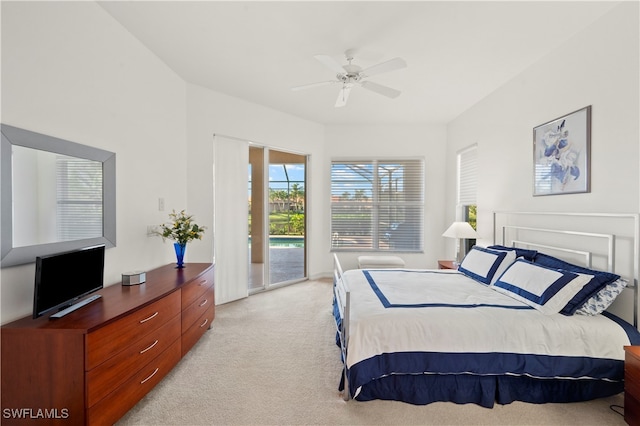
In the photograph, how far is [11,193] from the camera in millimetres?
1721

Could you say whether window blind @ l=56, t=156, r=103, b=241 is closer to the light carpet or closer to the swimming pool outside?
the light carpet

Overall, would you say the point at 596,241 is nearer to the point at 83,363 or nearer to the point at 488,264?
the point at 488,264

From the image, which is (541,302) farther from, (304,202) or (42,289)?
(304,202)

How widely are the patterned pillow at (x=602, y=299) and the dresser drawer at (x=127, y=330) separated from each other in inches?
117

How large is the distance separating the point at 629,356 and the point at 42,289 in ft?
11.0

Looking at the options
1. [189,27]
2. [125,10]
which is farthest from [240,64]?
[125,10]

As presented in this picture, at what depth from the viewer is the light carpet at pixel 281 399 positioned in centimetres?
196

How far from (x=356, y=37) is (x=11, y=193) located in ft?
8.77

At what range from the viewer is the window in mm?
5672

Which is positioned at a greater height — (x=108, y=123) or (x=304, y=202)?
(x=108, y=123)

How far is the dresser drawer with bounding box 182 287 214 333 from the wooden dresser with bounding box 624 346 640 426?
3082 mm

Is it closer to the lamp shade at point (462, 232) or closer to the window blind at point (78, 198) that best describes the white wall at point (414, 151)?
the lamp shade at point (462, 232)

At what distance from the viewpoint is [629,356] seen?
6.05ft

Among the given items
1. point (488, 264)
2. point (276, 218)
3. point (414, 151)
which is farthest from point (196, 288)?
point (414, 151)
